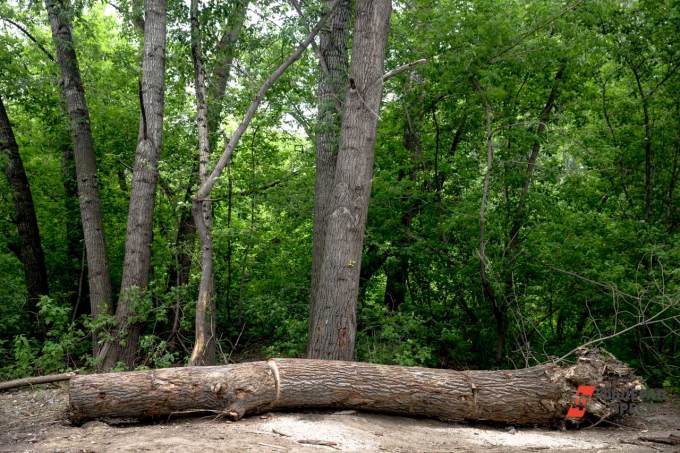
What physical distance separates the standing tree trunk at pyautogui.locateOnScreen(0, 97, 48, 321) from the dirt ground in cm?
547

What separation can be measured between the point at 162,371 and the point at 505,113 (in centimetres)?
696

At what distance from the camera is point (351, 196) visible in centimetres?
770

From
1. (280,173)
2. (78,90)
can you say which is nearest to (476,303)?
(280,173)

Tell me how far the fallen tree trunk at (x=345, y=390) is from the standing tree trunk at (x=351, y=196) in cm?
110

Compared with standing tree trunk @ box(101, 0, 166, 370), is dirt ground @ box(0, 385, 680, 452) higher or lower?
lower

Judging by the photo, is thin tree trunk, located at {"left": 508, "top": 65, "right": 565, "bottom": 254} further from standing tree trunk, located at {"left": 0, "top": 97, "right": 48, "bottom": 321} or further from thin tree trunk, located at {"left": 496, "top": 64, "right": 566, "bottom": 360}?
standing tree trunk, located at {"left": 0, "top": 97, "right": 48, "bottom": 321}

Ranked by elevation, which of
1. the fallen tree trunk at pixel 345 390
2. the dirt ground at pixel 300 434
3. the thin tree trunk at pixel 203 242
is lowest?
the dirt ground at pixel 300 434

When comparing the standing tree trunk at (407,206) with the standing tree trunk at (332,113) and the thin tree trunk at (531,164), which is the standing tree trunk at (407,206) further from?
the thin tree trunk at (531,164)

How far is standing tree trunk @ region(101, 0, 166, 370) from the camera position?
367 inches

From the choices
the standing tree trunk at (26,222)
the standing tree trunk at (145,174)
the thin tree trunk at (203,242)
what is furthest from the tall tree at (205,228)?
the standing tree trunk at (26,222)

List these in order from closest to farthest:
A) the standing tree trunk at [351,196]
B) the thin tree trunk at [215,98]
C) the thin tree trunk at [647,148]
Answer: the standing tree trunk at [351,196], the thin tree trunk at [215,98], the thin tree trunk at [647,148]

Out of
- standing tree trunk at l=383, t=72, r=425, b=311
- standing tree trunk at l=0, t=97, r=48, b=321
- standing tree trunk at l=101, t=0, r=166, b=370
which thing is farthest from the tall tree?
standing tree trunk at l=0, t=97, r=48, b=321

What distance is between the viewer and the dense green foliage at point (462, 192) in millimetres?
9258

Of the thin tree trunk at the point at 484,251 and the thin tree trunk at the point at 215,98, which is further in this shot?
the thin tree trunk at the point at 484,251
